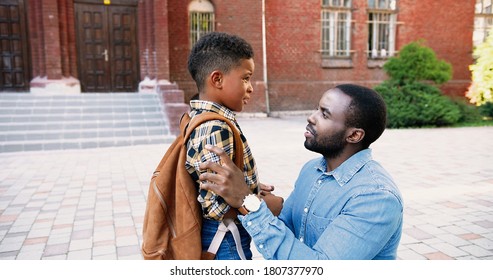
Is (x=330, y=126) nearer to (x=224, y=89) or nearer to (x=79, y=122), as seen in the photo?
(x=224, y=89)

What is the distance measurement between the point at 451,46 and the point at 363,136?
62.4ft

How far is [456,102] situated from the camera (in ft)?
46.0

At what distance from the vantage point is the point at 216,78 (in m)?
1.64

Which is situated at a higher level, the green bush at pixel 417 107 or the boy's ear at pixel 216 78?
the boy's ear at pixel 216 78

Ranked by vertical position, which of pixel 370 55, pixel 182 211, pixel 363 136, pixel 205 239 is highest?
pixel 370 55

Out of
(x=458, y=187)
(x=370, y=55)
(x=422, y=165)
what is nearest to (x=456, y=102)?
(x=370, y=55)

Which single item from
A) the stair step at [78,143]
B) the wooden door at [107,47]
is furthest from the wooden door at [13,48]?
the stair step at [78,143]

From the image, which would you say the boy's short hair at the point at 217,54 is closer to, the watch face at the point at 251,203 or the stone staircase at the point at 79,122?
the watch face at the point at 251,203

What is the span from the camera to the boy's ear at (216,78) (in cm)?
163

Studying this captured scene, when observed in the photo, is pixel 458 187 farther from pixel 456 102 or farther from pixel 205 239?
pixel 456 102

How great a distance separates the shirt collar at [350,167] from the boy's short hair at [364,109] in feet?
0.33

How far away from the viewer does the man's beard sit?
1.58 metres

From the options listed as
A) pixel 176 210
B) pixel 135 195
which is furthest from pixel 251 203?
pixel 135 195

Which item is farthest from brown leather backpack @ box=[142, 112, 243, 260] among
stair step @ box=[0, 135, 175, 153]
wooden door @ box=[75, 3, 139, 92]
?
wooden door @ box=[75, 3, 139, 92]
